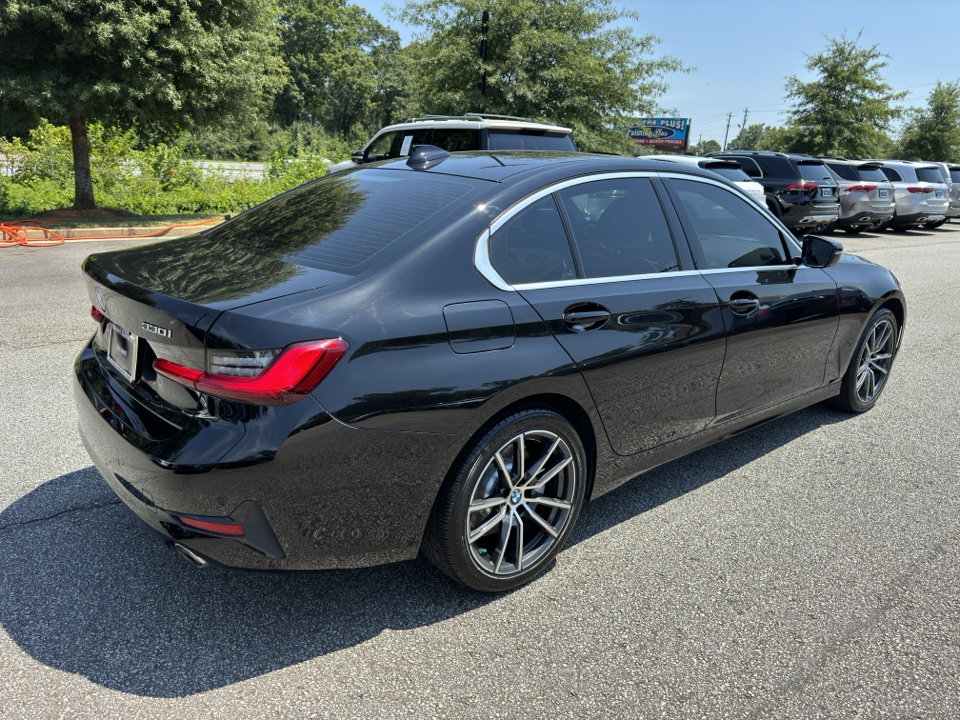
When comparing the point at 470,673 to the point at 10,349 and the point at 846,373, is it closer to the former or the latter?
the point at 846,373

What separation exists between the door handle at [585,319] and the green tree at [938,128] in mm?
47187

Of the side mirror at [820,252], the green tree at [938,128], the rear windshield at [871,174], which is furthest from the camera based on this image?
the green tree at [938,128]

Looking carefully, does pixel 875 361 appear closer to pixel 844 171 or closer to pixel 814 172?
pixel 814 172

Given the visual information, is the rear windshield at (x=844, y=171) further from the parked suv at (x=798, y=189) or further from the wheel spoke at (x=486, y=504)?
the wheel spoke at (x=486, y=504)

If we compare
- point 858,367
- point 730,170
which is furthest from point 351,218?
point 730,170

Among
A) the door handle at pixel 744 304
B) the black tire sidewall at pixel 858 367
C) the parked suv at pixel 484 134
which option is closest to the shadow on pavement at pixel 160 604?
the door handle at pixel 744 304

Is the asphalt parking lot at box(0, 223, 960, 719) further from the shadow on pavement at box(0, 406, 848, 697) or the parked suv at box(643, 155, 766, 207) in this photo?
the parked suv at box(643, 155, 766, 207)

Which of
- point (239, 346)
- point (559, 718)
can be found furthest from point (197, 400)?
point (559, 718)

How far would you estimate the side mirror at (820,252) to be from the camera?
419 cm

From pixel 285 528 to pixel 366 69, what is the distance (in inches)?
3285

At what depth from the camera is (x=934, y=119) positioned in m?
41.5

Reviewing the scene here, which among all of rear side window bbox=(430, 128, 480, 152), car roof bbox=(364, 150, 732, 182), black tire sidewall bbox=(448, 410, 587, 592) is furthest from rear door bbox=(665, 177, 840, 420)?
rear side window bbox=(430, 128, 480, 152)

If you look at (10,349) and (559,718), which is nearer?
(559,718)

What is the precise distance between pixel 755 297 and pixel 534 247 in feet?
4.63
